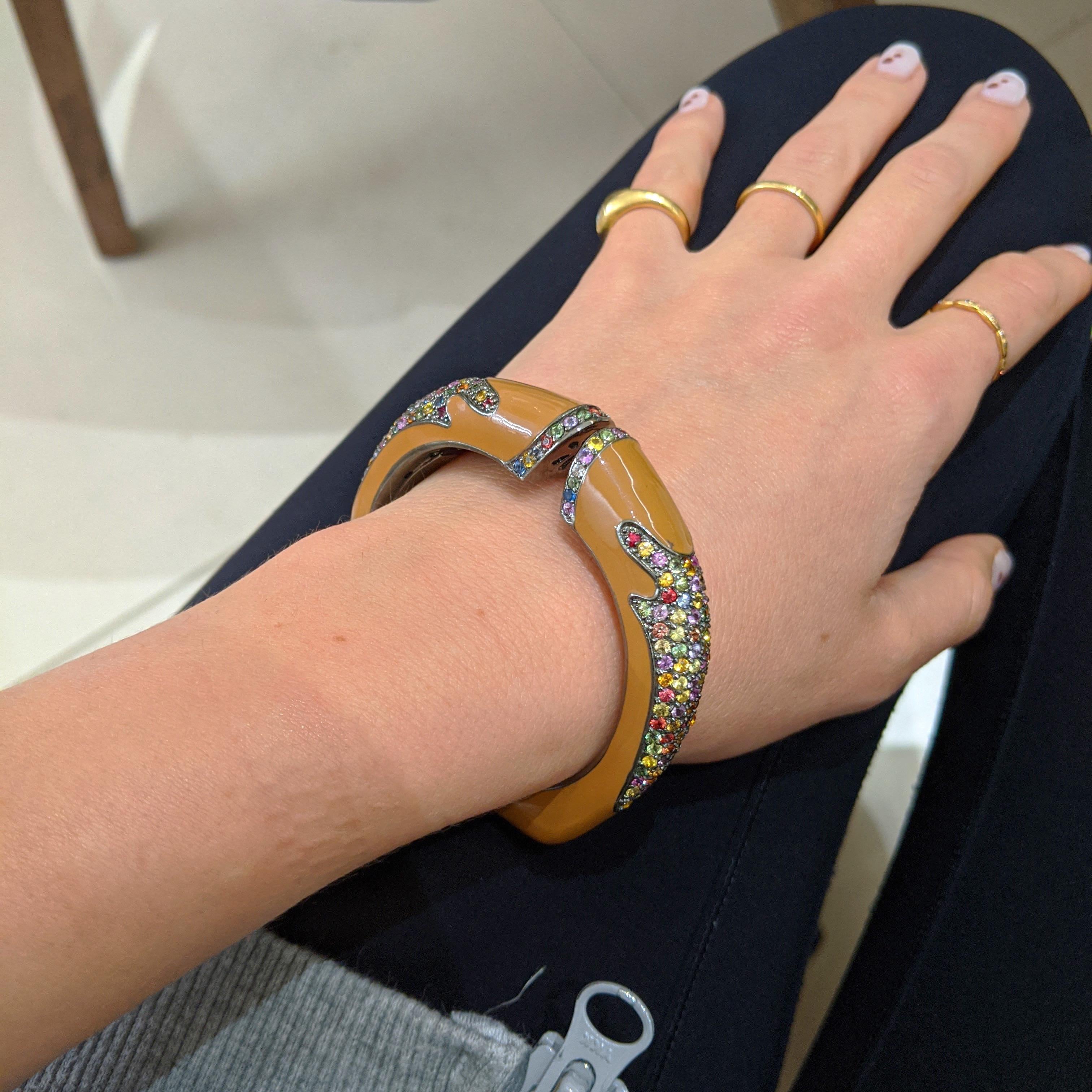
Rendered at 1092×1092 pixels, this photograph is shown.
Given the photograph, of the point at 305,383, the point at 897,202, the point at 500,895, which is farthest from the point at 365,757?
the point at 305,383

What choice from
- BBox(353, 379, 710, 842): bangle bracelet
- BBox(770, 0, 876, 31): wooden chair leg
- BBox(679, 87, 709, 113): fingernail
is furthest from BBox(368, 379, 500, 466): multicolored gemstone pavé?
BBox(770, 0, 876, 31): wooden chair leg

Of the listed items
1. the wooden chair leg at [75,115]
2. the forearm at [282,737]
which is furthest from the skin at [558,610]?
the wooden chair leg at [75,115]

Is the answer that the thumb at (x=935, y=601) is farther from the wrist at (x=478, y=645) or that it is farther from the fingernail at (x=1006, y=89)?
the fingernail at (x=1006, y=89)

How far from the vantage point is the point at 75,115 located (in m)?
1.01

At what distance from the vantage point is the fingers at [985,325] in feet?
1.86

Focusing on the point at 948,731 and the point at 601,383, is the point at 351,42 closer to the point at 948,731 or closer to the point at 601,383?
the point at 601,383

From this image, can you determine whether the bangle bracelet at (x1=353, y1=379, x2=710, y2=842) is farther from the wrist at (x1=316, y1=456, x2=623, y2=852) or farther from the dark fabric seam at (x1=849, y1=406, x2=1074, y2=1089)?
the dark fabric seam at (x1=849, y1=406, x2=1074, y2=1089)

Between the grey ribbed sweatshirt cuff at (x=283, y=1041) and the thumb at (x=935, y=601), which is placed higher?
the grey ribbed sweatshirt cuff at (x=283, y=1041)

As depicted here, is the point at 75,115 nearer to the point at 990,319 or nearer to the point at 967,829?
the point at 990,319

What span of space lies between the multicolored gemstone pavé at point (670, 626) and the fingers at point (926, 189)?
302 millimetres

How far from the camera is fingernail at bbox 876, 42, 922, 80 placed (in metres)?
0.65

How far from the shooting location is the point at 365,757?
380 millimetres

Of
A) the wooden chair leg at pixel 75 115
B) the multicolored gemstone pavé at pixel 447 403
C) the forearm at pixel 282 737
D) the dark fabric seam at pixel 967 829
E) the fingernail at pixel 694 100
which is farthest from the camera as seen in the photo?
the wooden chair leg at pixel 75 115

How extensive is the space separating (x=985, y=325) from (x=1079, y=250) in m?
0.13
